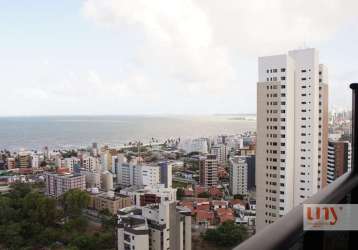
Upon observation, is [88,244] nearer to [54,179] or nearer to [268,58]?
[268,58]

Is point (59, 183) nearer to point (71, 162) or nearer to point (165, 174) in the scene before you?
point (165, 174)

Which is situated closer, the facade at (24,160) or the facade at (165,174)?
the facade at (165,174)

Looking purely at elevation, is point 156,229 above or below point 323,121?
below

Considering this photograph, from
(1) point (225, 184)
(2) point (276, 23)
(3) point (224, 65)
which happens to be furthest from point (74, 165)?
(2) point (276, 23)

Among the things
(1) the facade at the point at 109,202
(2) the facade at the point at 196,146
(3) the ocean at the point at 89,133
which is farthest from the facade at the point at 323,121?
(2) the facade at the point at 196,146

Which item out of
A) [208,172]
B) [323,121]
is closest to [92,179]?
[208,172]

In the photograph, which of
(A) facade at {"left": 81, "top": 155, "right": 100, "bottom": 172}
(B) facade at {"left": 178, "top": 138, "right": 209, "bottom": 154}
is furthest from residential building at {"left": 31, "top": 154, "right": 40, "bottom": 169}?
(B) facade at {"left": 178, "top": 138, "right": 209, "bottom": 154}

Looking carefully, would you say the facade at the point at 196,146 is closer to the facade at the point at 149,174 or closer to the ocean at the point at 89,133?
the ocean at the point at 89,133
